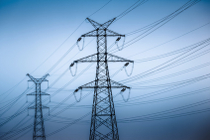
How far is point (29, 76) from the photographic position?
18281 millimetres

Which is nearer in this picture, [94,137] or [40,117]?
[94,137]

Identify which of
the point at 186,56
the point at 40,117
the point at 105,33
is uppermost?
the point at 105,33

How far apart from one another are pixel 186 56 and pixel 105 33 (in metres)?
6.00

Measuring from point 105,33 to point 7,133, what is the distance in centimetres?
1388

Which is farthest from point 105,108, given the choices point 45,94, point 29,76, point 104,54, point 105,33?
point 29,76

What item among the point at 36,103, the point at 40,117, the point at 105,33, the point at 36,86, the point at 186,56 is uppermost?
the point at 105,33

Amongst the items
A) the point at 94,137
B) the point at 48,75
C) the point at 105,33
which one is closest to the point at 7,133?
the point at 48,75

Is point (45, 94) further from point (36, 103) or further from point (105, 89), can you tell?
point (105, 89)

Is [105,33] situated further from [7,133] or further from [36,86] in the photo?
[7,133]

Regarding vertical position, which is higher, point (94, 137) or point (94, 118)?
point (94, 118)

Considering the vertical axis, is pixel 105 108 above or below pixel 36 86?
below

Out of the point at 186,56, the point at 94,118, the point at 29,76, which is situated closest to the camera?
the point at 94,118

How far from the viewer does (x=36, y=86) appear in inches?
683

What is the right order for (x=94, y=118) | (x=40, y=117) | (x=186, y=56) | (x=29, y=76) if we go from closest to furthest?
(x=94, y=118) → (x=186, y=56) → (x=40, y=117) → (x=29, y=76)
